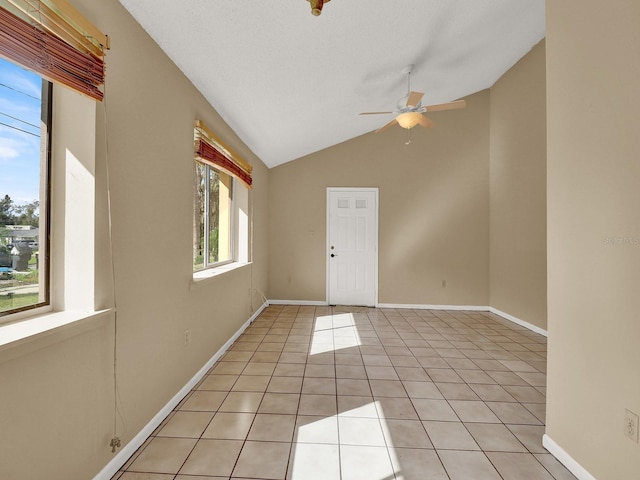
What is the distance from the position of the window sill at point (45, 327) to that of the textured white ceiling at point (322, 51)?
1585 mm

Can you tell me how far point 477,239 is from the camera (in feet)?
16.9

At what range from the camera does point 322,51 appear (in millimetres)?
2457

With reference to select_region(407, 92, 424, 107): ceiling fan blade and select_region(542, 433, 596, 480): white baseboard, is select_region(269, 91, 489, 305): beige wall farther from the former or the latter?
select_region(542, 433, 596, 480): white baseboard

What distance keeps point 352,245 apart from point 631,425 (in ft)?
13.7

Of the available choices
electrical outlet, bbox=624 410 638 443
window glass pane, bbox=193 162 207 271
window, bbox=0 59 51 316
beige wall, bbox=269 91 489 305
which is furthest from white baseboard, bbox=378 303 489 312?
window, bbox=0 59 51 316

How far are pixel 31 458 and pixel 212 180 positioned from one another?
2.65 meters

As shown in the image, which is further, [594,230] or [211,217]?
[211,217]

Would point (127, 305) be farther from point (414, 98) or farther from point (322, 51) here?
point (414, 98)

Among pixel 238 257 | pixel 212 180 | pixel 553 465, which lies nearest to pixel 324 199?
pixel 238 257

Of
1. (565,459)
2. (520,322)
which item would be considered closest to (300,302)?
(520,322)

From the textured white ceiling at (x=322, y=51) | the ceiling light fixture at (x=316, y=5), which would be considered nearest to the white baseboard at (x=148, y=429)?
the ceiling light fixture at (x=316, y=5)

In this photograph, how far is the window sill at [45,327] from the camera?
41.1 inches

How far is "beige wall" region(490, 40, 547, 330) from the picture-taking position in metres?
3.97

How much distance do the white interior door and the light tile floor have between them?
1661 mm
